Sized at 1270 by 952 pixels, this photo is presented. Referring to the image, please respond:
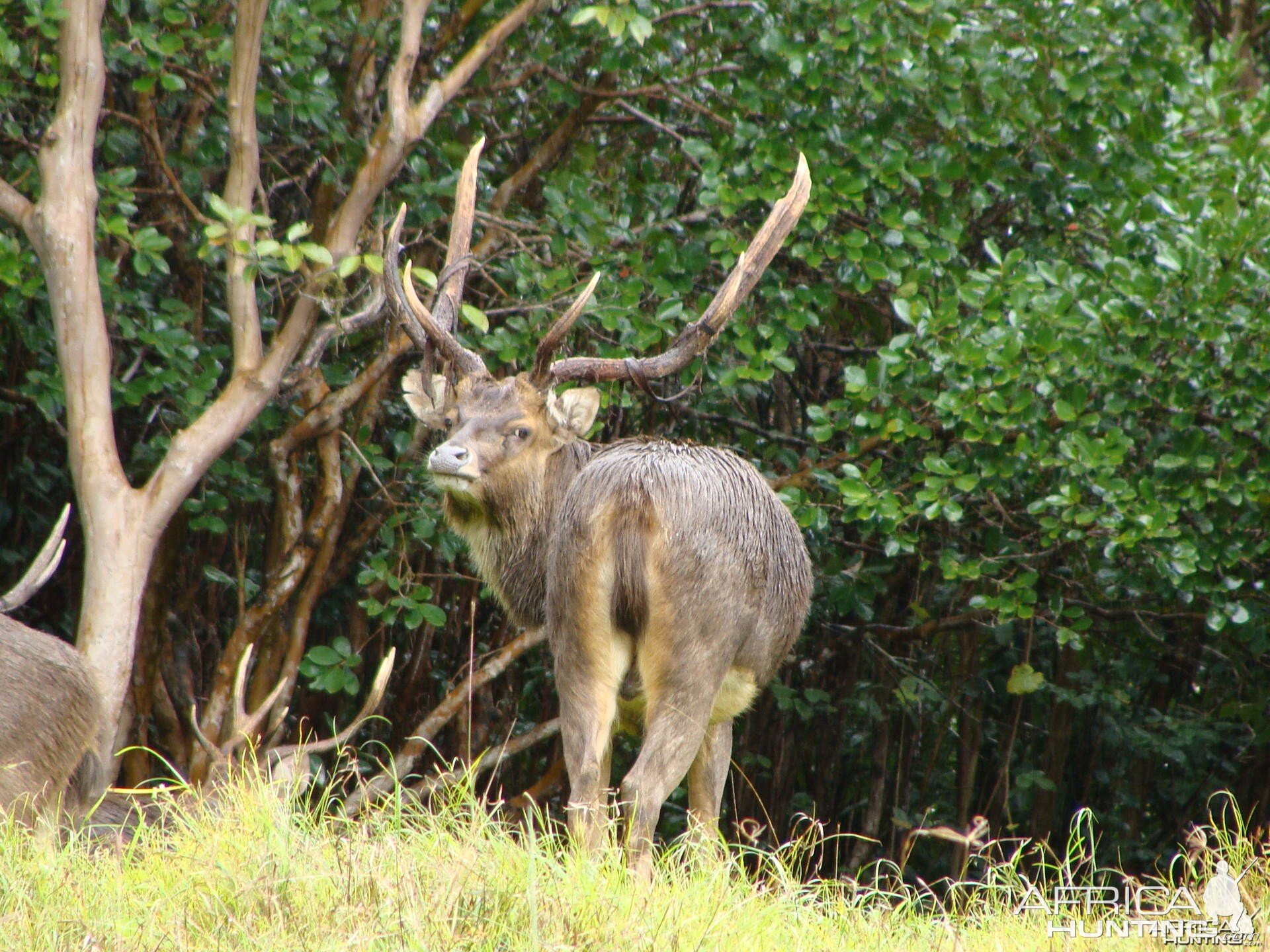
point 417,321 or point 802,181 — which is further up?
point 802,181

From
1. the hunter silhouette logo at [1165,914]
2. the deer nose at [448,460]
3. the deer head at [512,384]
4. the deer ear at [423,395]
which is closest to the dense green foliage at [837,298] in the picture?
the deer head at [512,384]

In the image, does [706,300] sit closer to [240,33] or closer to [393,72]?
[393,72]

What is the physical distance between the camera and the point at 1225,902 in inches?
131

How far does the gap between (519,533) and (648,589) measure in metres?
0.98

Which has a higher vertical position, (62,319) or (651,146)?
(651,146)

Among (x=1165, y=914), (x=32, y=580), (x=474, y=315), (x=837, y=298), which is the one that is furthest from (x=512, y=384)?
(x=1165, y=914)

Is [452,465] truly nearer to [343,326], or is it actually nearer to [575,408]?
[575,408]

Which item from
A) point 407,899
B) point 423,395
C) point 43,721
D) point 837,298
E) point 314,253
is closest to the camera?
point 407,899

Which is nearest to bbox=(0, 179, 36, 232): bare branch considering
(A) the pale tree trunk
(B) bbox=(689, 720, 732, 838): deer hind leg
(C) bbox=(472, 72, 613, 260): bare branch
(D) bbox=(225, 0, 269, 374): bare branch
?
(A) the pale tree trunk

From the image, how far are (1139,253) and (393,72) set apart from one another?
3356mm

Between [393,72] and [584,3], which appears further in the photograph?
[584,3]

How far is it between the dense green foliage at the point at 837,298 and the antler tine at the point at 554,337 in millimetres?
711

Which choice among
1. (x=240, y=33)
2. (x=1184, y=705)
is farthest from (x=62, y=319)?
(x=1184, y=705)

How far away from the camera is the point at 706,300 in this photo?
6.68m
